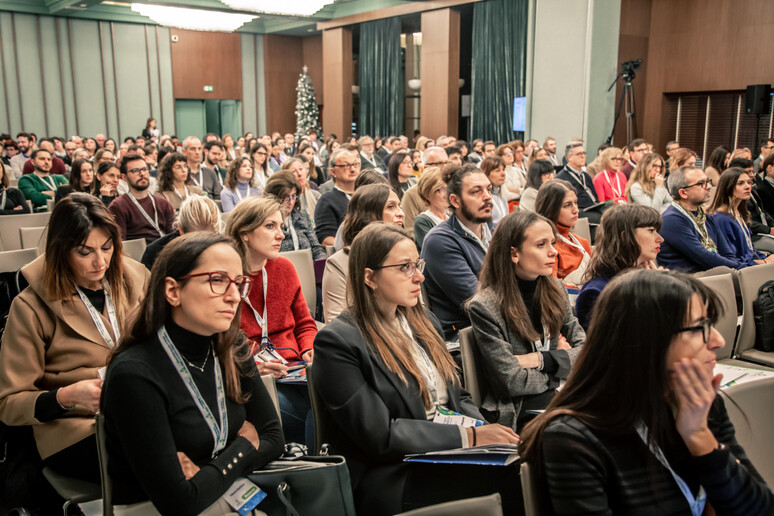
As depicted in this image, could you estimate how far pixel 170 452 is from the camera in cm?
166

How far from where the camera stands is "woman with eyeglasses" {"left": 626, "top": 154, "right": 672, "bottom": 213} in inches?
273

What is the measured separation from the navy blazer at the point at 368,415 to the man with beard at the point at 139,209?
354 cm

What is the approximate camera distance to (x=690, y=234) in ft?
14.9

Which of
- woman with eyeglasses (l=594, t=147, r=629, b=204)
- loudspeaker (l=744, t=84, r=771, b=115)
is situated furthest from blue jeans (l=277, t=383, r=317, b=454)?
loudspeaker (l=744, t=84, r=771, b=115)

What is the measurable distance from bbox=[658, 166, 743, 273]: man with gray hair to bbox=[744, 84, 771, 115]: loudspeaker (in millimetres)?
7316

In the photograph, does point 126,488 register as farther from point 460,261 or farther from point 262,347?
point 460,261

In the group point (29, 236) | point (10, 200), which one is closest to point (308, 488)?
point (29, 236)

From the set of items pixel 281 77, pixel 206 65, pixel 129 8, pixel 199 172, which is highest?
pixel 129 8

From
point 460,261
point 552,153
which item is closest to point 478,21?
point 552,153

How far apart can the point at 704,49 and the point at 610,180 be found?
249 inches

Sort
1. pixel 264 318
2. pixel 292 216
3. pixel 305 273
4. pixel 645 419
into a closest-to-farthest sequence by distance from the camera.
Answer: pixel 645 419
pixel 264 318
pixel 305 273
pixel 292 216

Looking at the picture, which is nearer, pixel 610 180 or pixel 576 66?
pixel 610 180

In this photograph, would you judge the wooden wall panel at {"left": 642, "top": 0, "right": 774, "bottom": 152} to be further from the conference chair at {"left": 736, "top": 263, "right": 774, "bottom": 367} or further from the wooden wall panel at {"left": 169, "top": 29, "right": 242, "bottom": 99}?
the wooden wall panel at {"left": 169, "top": 29, "right": 242, "bottom": 99}

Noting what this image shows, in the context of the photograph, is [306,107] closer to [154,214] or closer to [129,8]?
[129,8]
